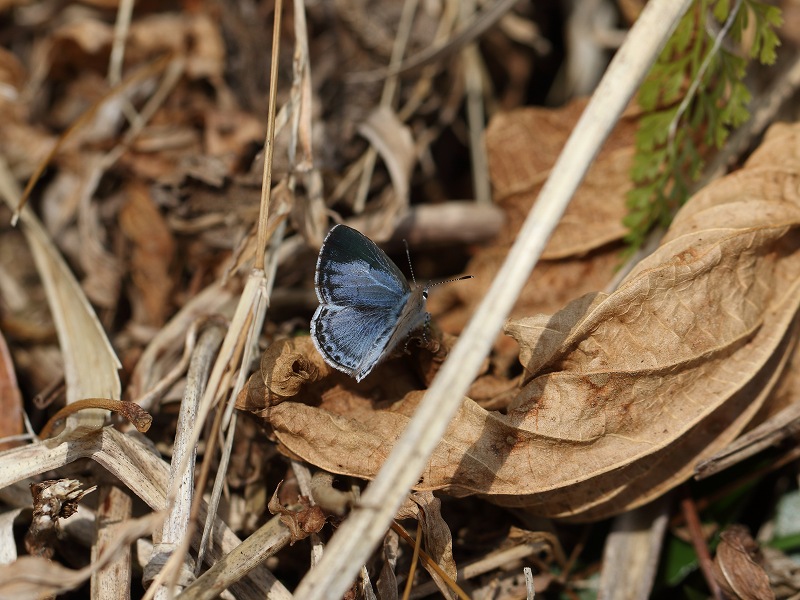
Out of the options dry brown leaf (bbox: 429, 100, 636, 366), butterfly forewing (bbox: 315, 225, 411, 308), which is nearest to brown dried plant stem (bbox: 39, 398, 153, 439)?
butterfly forewing (bbox: 315, 225, 411, 308)

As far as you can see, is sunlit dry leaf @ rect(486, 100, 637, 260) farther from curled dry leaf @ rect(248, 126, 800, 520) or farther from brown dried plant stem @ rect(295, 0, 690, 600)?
brown dried plant stem @ rect(295, 0, 690, 600)

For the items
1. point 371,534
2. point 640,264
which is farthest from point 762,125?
point 371,534

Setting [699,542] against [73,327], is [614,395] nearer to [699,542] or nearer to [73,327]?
[699,542]

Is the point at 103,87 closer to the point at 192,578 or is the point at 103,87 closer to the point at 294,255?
the point at 294,255

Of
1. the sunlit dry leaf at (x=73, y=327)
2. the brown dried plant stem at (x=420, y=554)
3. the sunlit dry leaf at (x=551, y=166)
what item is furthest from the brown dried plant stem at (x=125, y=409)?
the sunlit dry leaf at (x=551, y=166)

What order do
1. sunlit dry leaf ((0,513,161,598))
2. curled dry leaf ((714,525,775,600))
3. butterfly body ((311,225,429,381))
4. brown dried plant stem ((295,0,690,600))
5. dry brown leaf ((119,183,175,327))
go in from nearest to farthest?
1. brown dried plant stem ((295,0,690,600))
2. sunlit dry leaf ((0,513,161,598))
3. butterfly body ((311,225,429,381))
4. curled dry leaf ((714,525,775,600))
5. dry brown leaf ((119,183,175,327))

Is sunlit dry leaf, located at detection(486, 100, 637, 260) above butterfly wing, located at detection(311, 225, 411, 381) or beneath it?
above

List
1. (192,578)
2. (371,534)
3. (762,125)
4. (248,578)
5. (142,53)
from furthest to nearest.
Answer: (142,53) → (762,125) → (248,578) → (192,578) → (371,534)
